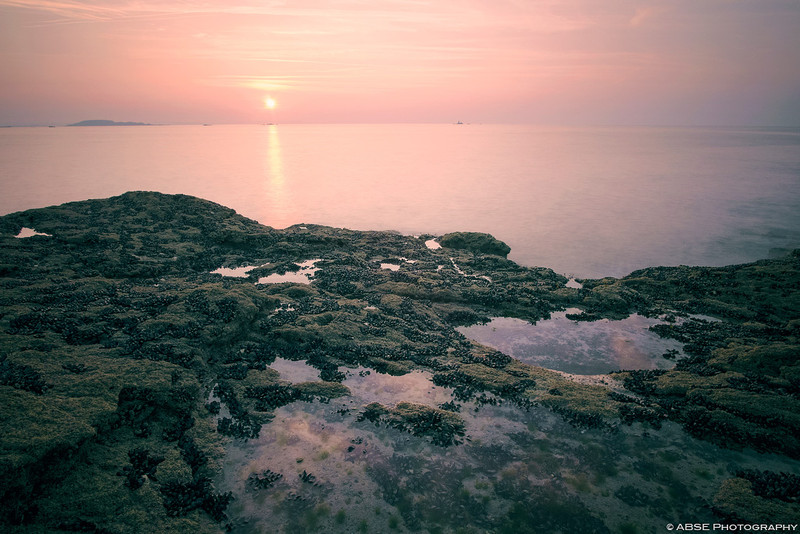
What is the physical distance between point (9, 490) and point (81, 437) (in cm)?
184

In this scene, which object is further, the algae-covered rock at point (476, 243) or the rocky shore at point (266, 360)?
the algae-covered rock at point (476, 243)

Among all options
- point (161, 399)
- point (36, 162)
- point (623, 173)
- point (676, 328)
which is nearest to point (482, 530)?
point (161, 399)

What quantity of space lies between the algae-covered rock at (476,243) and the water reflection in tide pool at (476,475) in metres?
23.3

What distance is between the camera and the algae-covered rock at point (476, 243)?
3712 cm

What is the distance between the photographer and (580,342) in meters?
21.0

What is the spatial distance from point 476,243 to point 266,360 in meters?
24.7

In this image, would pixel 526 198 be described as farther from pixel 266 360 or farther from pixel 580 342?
pixel 266 360

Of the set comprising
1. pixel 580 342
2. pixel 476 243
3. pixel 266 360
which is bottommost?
pixel 580 342

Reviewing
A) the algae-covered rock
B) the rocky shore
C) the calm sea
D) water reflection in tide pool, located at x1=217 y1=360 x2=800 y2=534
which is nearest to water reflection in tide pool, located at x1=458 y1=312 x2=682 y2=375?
the rocky shore

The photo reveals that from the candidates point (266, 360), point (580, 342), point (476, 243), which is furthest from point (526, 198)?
point (266, 360)

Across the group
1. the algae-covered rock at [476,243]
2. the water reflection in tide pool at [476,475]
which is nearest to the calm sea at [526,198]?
the algae-covered rock at [476,243]

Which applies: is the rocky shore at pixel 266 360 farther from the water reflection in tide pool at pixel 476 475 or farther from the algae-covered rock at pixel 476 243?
the algae-covered rock at pixel 476 243

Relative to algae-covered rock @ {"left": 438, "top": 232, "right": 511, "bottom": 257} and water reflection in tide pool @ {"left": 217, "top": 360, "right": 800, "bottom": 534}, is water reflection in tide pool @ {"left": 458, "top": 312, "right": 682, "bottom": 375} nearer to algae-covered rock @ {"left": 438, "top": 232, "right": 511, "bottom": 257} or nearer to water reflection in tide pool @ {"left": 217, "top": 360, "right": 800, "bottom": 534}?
water reflection in tide pool @ {"left": 217, "top": 360, "right": 800, "bottom": 534}

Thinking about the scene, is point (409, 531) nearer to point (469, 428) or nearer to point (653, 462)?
point (469, 428)
